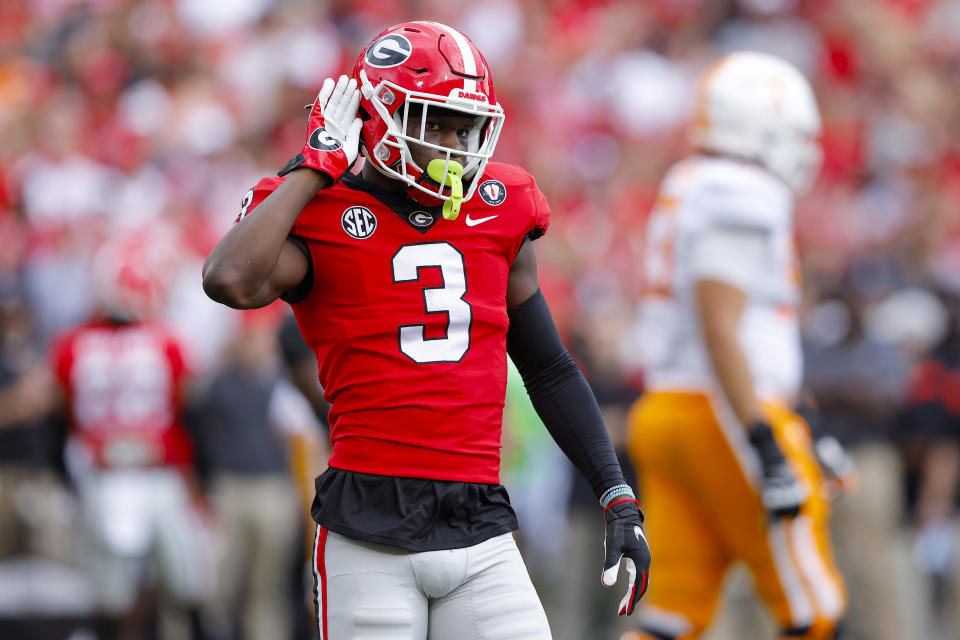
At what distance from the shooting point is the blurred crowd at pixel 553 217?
787 centimetres

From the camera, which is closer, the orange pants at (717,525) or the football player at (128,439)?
the orange pants at (717,525)

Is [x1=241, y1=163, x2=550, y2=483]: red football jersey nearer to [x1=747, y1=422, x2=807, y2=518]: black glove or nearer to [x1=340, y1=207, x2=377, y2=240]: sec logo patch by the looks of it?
[x1=340, y1=207, x2=377, y2=240]: sec logo patch

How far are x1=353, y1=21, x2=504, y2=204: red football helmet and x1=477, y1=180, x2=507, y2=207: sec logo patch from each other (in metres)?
0.03

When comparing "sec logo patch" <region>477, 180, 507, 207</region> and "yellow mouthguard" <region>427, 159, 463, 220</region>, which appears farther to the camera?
"sec logo patch" <region>477, 180, 507, 207</region>

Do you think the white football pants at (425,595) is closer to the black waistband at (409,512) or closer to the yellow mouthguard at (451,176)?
the black waistband at (409,512)

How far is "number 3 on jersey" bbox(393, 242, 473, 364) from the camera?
10.2 feet

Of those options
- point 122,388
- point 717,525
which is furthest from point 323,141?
point 122,388

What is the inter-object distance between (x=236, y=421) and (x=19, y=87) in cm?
450

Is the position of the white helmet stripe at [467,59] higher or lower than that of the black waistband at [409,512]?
higher

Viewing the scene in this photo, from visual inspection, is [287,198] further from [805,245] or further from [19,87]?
[19,87]

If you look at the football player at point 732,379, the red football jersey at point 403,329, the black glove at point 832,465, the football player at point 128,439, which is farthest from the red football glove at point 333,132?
the football player at point 128,439

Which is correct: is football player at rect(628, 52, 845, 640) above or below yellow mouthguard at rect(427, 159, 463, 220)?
below

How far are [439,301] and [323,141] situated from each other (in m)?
0.43

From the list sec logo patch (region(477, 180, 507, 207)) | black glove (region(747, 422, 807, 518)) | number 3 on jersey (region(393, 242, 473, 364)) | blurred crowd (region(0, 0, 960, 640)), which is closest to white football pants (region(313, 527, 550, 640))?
number 3 on jersey (region(393, 242, 473, 364))
